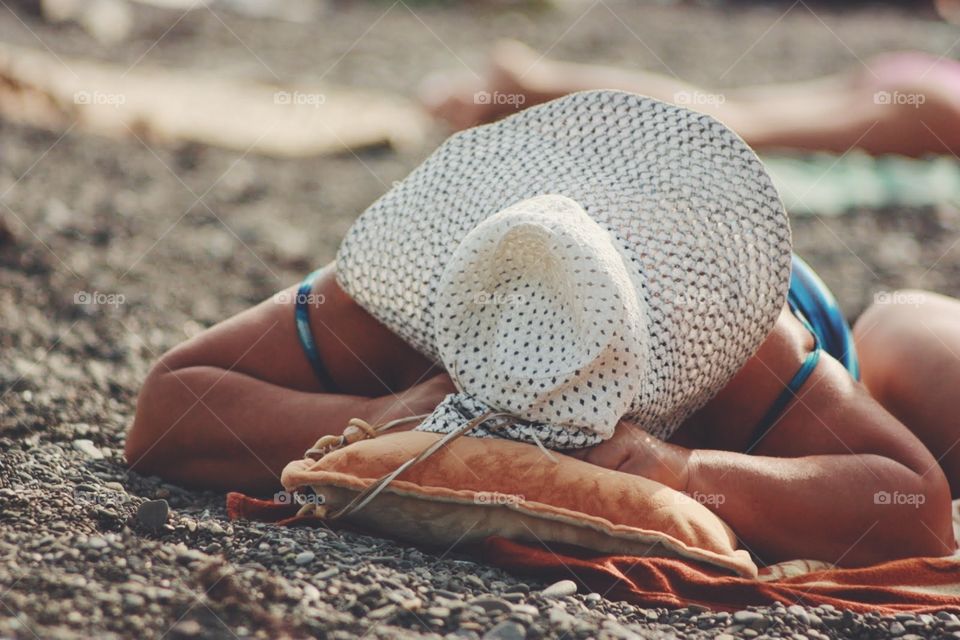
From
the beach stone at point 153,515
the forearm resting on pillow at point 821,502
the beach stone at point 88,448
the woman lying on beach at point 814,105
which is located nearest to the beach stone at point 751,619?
the forearm resting on pillow at point 821,502

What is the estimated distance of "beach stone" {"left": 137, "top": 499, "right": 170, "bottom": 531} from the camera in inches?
67.1

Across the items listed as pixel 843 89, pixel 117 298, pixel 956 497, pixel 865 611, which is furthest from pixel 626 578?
pixel 843 89

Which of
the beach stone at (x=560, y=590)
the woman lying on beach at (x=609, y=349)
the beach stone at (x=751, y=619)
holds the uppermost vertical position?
the woman lying on beach at (x=609, y=349)

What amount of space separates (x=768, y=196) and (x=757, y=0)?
9.55m

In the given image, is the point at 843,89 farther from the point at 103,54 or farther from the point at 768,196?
the point at 103,54

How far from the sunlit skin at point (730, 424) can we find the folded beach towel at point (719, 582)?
6 centimetres

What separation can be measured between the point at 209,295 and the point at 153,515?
164 cm

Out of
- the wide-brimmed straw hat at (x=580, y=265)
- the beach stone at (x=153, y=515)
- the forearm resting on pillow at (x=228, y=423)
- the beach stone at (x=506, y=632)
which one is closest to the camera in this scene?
the beach stone at (x=506, y=632)

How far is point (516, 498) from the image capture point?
1.64 metres

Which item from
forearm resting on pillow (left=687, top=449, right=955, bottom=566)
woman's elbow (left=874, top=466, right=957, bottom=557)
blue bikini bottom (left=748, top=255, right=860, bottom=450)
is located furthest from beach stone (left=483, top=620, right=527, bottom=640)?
blue bikini bottom (left=748, top=255, right=860, bottom=450)

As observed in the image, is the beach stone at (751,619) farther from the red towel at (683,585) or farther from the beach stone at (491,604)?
the beach stone at (491,604)

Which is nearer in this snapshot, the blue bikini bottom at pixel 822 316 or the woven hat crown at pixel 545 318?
the woven hat crown at pixel 545 318

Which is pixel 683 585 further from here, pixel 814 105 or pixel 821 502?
pixel 814 105

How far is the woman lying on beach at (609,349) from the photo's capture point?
5.27ft
